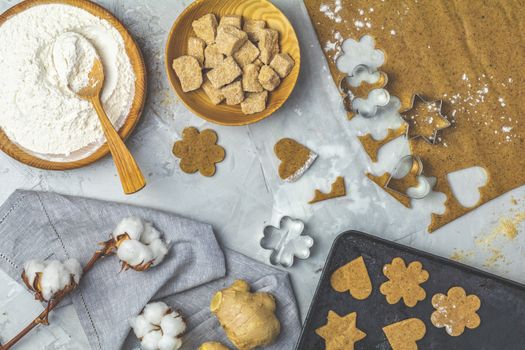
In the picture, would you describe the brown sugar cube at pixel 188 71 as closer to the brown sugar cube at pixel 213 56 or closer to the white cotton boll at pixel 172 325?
the brown sugar cube at pixel 213 56

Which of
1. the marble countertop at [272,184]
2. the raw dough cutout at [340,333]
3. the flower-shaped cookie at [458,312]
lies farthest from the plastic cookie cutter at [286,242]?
the flower-shaped cookie at [458,312]

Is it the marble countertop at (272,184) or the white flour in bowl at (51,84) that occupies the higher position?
the white flour in bowl at (51,84)

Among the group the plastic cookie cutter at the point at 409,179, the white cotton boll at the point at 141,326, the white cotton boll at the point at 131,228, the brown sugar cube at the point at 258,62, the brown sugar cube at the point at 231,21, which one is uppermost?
the brown sugar cube at the point at 231,21

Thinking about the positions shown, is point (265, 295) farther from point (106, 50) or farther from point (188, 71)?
point (106, 50)

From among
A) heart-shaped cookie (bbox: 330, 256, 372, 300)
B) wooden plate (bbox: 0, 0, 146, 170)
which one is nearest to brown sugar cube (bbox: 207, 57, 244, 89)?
wooden plate (bbox: 0, 0, 146, 170)

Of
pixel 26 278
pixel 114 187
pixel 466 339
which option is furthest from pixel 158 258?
pixel 466 339

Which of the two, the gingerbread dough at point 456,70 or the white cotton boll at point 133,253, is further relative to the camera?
the gingerbread dough at point 456,70
